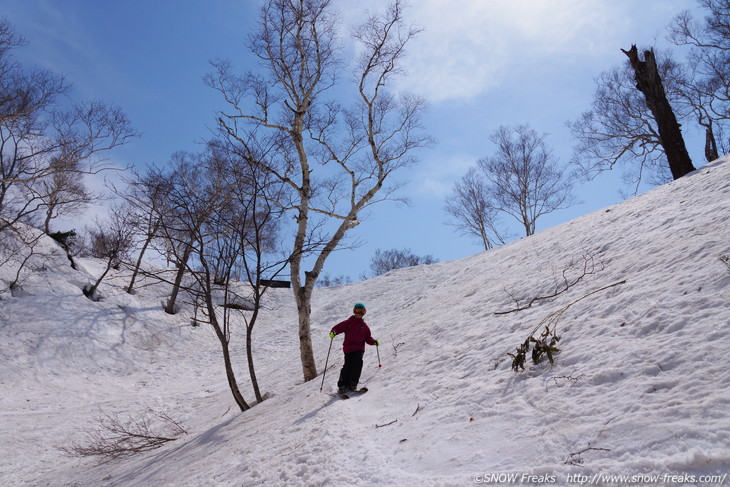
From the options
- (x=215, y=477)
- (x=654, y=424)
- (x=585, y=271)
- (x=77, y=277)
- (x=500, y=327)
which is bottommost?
(x=215, y=477)

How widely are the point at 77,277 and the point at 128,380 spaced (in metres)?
7.35

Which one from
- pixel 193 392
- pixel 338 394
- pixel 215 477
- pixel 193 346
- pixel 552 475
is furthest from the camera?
pixel 193 346

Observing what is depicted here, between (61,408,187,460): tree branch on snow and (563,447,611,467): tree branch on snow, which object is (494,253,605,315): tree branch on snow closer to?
(563,447,611,467): tree branch on snow

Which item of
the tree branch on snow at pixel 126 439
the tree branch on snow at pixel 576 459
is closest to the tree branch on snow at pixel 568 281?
the tree branch on snow at pixel 576 459

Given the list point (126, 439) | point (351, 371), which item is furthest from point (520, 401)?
point (126, 439)

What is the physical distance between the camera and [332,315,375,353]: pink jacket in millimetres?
6348

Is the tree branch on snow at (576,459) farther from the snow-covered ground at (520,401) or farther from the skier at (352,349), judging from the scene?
the skier at (352,349)

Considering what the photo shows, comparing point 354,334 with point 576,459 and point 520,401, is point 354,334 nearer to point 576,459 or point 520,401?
point 520,401

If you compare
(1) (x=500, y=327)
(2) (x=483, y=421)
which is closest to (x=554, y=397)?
(2) (x=483, y=421)

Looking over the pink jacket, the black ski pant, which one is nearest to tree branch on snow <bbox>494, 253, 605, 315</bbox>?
the pink jacket

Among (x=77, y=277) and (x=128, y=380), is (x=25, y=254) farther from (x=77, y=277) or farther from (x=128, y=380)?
(x=128, y=380)

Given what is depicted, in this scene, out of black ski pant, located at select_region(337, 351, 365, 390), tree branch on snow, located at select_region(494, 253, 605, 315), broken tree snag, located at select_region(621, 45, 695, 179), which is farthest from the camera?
broken tree snag, located at select_region(621, 45, 695, 179)

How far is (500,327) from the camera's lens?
5.48m

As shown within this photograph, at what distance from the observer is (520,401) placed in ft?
10.9
